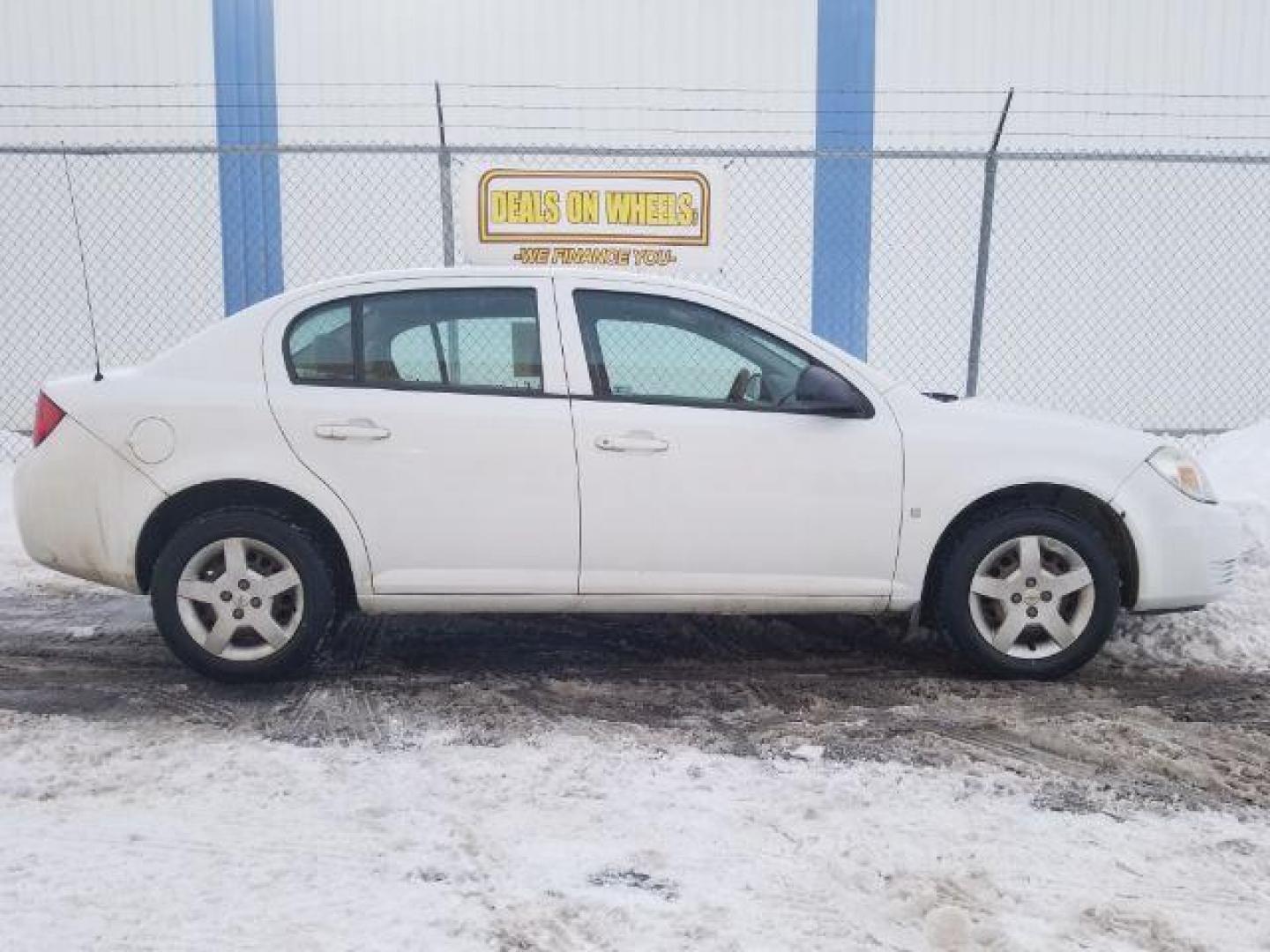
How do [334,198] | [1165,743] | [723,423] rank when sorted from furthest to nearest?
[334,198] → [723,423] → [1165,743]

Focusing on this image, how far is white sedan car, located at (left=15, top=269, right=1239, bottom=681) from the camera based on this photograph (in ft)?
13.6

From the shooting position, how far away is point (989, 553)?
4270 millimetres

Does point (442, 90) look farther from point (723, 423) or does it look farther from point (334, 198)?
point (723, 423)

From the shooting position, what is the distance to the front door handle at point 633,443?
4.16 metres

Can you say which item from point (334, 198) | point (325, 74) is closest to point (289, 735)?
point (334, 198)

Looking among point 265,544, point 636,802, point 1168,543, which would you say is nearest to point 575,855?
point 636,802

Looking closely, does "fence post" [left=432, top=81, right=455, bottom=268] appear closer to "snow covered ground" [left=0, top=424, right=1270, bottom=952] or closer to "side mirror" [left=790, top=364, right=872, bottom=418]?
"snow covered ground" [left=0, top=424, right=1270, bottom=952]

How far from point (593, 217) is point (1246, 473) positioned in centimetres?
450

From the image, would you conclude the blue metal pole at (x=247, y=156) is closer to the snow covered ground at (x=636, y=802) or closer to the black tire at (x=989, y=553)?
the snow covered ground at (x=636, y=802)

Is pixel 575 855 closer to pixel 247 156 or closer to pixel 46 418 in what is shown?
pixel 46 418

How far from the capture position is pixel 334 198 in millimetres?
10586

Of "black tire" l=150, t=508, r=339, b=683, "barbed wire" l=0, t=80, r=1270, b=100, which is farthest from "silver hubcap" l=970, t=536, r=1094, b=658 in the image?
"barbed wire" l=0, t=80, r=1270, b=100

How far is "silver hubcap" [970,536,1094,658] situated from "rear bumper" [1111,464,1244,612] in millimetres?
254

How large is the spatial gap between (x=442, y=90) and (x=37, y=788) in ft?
28.3
